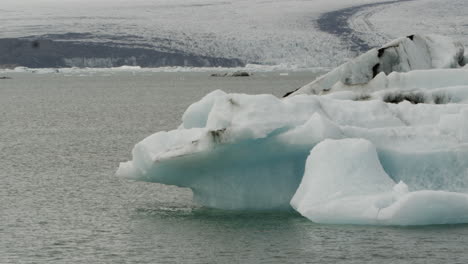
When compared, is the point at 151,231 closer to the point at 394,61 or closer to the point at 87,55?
the point at 394,61

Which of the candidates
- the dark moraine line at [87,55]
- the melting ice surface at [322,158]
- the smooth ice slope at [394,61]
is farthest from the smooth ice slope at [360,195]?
the dark moraine line at [87,55]

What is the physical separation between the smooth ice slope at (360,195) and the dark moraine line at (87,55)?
2709 inches

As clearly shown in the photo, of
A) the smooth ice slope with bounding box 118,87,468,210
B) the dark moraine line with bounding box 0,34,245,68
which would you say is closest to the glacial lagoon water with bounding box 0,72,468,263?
the smooth ice slope with bounding box 118,87,468,210

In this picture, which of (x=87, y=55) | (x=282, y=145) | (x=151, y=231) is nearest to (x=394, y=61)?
(x=282, y=145)

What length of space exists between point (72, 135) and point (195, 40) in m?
55.5

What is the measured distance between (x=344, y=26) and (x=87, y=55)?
76.6ft

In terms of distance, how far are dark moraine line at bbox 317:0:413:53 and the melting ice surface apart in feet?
197

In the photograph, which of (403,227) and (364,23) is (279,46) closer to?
(364,23)

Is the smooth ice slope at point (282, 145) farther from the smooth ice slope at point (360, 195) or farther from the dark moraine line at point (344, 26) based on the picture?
the dark moraine line at point (344, 26)

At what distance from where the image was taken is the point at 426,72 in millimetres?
13031

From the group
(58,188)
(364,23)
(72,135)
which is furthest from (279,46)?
(58,188)

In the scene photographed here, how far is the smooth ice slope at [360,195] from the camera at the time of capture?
32.0 feet

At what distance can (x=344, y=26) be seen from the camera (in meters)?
76.1

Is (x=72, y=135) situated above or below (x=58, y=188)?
below
